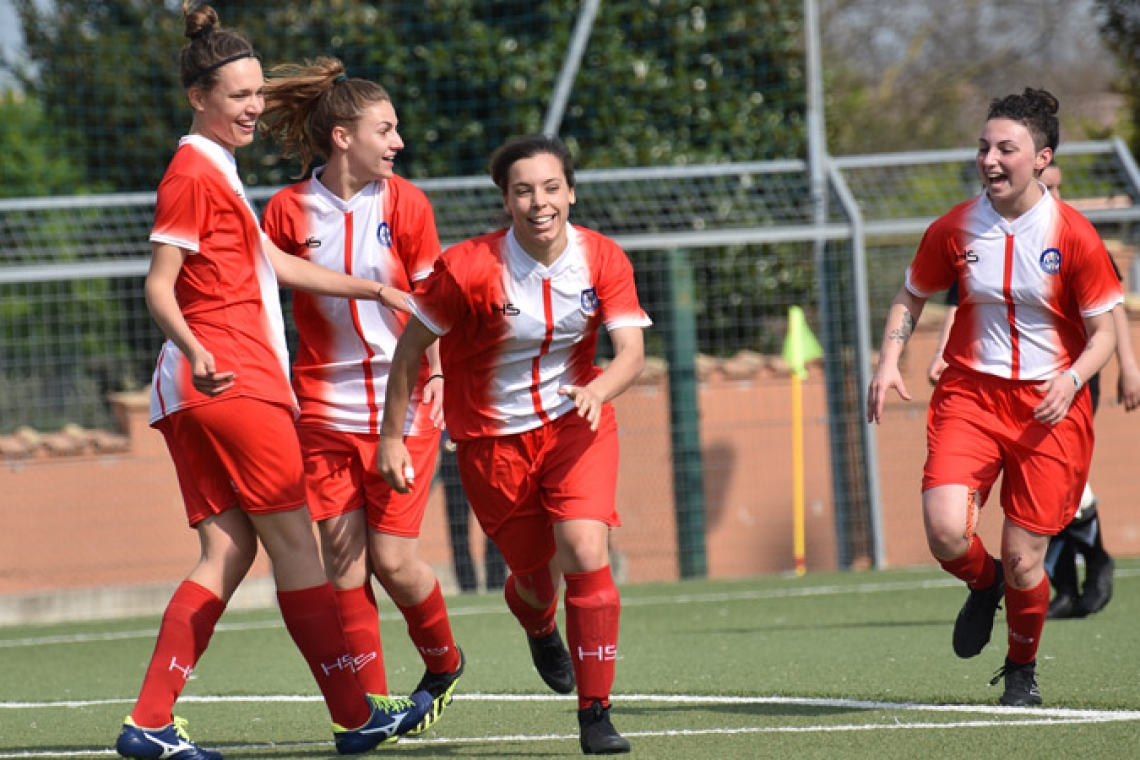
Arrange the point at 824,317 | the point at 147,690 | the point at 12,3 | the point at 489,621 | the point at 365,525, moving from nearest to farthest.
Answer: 1. the point at 147,690
2. the point at 365,525
3. the point at 489,621
4. the point at 824,317
5. the point at 12,3

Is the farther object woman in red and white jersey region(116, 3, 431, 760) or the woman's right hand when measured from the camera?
woman in red and white jersey region(116, 3, 431, 760)

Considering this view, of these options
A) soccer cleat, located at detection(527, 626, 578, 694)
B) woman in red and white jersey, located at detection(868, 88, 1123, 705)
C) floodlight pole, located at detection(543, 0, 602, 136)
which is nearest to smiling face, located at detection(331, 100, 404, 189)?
soccer cleat, located at detection(527, 626, 578, 694)

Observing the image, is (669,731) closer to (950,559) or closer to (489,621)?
Result: (950,559)

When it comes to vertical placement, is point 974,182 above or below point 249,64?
below

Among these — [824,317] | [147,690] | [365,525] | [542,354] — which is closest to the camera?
[147,690]

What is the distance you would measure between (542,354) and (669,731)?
1.20 m

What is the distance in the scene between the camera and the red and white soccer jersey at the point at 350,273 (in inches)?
213

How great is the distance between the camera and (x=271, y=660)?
315 inches

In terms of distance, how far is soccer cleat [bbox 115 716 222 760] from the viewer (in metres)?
4.45

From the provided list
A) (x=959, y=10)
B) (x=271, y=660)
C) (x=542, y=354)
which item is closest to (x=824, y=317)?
(x=271, y=660)

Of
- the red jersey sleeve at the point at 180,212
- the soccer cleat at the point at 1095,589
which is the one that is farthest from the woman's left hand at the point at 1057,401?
the soccer cleat at the point at 1095,589

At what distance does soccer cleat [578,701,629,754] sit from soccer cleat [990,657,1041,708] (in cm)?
142

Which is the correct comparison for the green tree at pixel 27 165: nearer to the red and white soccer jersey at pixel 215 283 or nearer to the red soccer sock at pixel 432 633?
the red soccer sock at pixel 432 633

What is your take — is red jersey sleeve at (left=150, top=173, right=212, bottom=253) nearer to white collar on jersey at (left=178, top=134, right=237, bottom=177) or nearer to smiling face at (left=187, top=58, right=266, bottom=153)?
white collar on jersey at (left=178, top=134, right=237, bottom=177)
